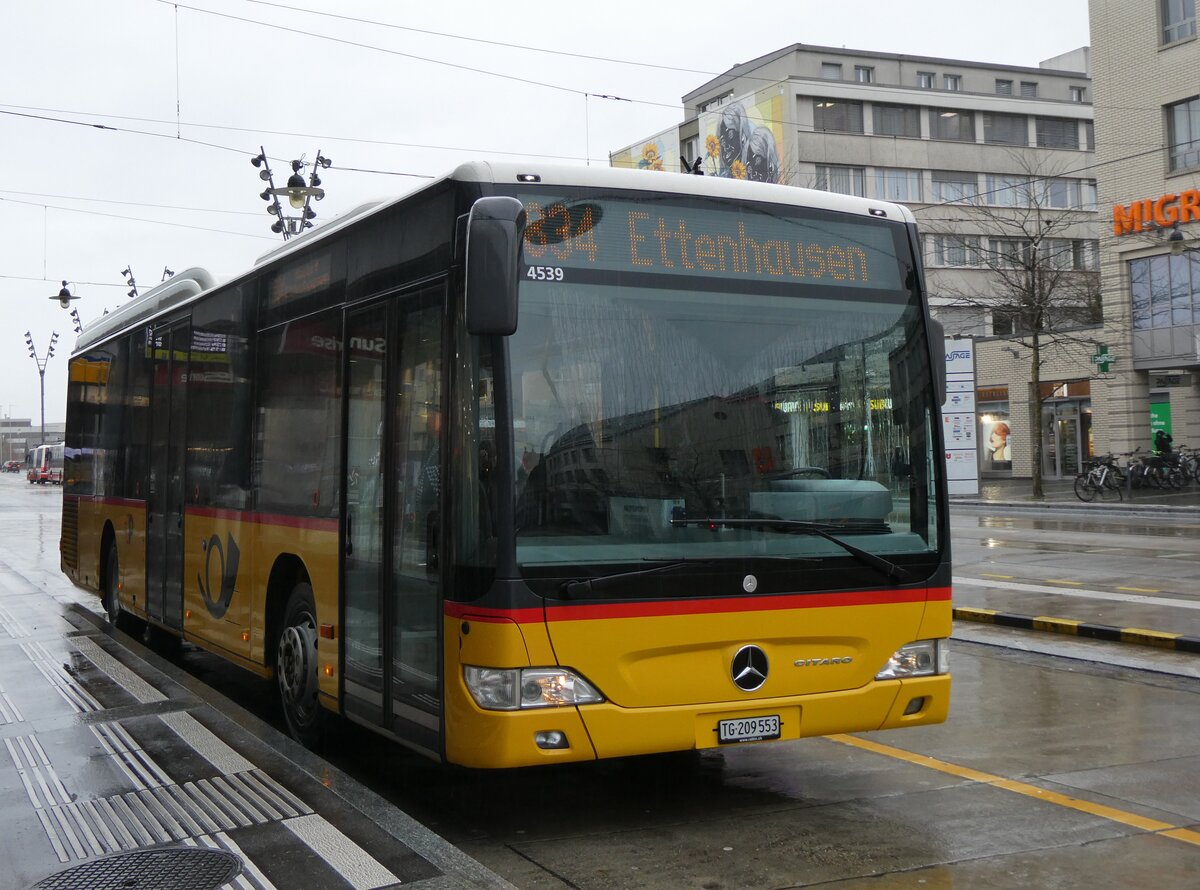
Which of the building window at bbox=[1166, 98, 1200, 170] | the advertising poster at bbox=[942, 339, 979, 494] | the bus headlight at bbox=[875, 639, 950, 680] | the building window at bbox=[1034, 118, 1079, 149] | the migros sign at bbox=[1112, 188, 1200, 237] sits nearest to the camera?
the bus headlight at bbox=[875, 639, 950, 680]

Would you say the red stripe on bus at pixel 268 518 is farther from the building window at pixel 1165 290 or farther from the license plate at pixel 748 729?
the building window at pixel 1165 290

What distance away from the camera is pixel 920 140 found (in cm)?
6169

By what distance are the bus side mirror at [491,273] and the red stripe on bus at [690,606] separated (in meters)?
1.17

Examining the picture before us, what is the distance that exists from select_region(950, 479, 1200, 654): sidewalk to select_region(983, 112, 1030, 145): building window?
26661 mm

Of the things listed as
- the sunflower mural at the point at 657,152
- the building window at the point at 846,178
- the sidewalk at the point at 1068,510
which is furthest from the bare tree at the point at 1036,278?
the sunflower mural at the point at 657,152

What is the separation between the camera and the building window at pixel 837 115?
59.4m

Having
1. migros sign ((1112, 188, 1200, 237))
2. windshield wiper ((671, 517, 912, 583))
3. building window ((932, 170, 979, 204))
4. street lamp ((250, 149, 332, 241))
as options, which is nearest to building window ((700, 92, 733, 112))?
building window ((932, 170, 979, 204))

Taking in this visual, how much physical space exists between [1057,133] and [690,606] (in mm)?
66703

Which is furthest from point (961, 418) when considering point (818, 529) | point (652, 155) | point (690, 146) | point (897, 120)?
point (652, 155)

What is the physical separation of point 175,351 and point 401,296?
4.86m

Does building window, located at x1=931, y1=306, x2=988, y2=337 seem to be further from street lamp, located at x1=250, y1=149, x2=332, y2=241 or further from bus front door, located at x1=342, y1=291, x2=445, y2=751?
bus front door, located at x1=342, y1=291, x2=445, y2=751

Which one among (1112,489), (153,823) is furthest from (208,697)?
(1112,489)

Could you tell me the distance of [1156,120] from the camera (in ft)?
115

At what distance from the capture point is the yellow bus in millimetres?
5453
